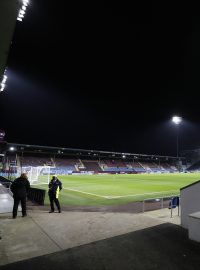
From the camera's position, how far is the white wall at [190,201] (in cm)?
686

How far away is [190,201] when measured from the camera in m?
7.07

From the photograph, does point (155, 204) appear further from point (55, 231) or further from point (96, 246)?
point (96, 246)

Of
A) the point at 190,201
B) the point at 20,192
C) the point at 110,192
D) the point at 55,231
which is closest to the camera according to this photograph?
the point at 55,231

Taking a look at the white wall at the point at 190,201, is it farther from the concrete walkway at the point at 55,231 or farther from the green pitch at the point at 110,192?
the green pitch at the point at 110,192

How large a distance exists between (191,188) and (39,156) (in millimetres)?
75593

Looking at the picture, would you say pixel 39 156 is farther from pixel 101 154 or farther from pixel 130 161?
pixel 130 161

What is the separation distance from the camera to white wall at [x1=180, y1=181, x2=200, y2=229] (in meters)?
6.86

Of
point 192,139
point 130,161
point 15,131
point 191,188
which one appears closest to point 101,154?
point 130,161

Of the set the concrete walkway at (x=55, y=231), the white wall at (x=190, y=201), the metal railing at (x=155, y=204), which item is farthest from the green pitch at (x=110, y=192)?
the white wall at (x=190, y=201)

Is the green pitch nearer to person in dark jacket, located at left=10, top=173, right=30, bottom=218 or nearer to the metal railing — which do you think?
the metal railing

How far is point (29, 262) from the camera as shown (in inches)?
179

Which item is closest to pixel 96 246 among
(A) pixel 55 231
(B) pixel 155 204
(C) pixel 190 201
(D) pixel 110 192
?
(A) pixel 55 231

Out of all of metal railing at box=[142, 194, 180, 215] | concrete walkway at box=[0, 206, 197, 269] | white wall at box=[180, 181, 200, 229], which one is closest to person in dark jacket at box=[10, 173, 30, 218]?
concrete walkway at box=[0, 206, 197, 269]

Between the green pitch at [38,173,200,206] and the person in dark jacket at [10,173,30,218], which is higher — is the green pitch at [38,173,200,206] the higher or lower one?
the lower one
